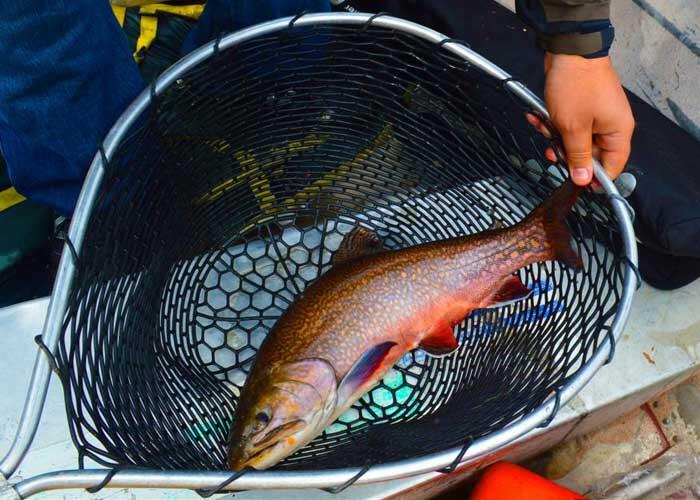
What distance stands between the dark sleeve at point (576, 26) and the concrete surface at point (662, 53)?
95 centimetres

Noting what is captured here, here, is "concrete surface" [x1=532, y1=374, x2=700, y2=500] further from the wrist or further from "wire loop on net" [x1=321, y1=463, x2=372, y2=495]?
the wrist

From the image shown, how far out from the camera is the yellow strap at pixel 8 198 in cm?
215

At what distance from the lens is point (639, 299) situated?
1.99m

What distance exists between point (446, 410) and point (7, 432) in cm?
111

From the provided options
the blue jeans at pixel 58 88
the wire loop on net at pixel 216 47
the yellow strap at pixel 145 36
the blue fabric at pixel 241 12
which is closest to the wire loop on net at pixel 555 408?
the wire loop on net at pixel 216 47

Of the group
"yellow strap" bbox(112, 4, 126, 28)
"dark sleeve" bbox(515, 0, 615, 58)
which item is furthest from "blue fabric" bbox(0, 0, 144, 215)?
"dark sleeve" bbox(515, 0, 615, 58)

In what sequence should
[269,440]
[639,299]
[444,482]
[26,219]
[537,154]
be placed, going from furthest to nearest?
[26,219]
[639,299]
[444,482]
[537,154]
[269,440]

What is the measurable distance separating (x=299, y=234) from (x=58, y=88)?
2.53 ft

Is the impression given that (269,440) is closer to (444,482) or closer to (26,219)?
(444,482)

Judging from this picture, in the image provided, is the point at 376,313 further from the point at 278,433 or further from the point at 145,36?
the point at 145,36

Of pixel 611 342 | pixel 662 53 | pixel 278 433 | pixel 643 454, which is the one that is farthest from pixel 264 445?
pixel 662 53

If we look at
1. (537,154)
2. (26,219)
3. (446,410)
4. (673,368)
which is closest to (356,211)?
(537,154)

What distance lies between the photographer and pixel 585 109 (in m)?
1.43

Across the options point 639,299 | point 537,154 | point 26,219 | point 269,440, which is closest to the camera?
point 269,440
